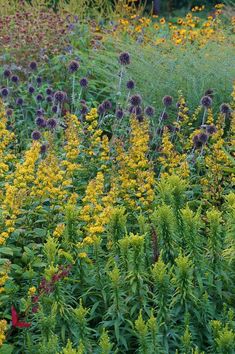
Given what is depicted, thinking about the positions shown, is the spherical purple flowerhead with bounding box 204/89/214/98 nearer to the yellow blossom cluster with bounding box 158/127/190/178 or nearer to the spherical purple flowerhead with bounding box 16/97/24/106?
the yellow blossom cluster with bounding box 158/127/190/178

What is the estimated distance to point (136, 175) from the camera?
4211 millimetres

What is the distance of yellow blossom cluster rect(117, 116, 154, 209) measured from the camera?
12.5 ft

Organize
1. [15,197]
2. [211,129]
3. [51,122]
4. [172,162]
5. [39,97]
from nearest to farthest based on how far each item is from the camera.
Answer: [15,197] → [172,162] → [211,129] → [51,122] → [39,97]

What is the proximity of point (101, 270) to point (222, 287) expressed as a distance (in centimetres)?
55

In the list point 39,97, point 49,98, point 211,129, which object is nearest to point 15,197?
point 211,129

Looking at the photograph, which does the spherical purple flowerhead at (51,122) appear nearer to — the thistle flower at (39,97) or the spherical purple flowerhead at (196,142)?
the spherical purple flowerhead at (196,142)

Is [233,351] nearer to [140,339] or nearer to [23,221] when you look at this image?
[140,339]

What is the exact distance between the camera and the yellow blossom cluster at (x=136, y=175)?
3818 millimetres

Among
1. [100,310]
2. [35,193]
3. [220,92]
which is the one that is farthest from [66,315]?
[220,92]

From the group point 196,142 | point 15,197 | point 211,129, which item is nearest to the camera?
point 15,197

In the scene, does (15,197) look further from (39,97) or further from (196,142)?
(39,97)

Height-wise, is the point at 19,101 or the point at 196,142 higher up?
the point at 196,142

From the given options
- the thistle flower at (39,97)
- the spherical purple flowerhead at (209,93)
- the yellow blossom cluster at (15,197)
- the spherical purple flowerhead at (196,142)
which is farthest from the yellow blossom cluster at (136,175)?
the thistle flower at (39,97)

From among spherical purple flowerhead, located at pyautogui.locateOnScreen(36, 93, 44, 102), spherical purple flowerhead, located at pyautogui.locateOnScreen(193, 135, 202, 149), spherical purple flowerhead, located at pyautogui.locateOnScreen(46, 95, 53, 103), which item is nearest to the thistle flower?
spherical purple flowerhead, located at pyautogui.locateOnScreen(36, 93, 44, 102)
